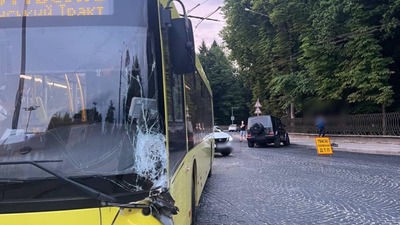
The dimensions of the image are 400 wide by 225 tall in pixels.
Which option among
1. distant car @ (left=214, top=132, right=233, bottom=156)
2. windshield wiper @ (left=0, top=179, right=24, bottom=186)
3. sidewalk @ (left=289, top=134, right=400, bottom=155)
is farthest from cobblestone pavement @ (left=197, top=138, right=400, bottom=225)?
sidewalk @ (left=289, top=134, right=400, bottom=155)

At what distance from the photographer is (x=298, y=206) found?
25.5 ft

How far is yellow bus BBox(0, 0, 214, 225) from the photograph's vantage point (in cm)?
272

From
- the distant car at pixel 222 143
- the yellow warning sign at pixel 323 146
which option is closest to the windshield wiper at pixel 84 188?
the distant car at pixel 222 143

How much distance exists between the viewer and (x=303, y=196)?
879cm

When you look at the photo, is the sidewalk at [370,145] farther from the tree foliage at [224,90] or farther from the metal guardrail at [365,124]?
the tree foliage at [224,90]

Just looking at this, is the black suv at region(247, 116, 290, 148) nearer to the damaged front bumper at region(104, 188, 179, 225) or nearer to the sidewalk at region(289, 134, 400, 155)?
→ the sidewalk at region(289, 134, 400, 155)

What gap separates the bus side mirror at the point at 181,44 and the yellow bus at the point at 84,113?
0.07ft

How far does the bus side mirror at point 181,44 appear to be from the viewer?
10.8 ft

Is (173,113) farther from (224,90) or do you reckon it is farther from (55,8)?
(224,90)

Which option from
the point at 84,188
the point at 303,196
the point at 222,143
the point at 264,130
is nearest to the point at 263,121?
the point at 264,130

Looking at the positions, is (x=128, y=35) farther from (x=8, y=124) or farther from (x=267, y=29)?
(x=267, y=29)

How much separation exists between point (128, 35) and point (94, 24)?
0.26 meters

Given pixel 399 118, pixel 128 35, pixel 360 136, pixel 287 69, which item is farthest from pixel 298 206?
pixel 287 69

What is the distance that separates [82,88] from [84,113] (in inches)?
7.3
